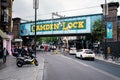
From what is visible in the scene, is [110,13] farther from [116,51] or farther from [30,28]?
[30,28]

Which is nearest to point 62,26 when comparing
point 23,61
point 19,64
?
point 23,61

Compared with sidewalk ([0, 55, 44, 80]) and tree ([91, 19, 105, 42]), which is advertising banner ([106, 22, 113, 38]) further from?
sidewalk ([0, 55, 44, 80])

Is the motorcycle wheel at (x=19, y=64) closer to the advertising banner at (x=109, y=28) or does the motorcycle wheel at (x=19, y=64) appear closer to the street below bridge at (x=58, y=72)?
the street below bridge at (x=58, y=72)

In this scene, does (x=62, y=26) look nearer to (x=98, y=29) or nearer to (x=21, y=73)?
(x=98, y=29)

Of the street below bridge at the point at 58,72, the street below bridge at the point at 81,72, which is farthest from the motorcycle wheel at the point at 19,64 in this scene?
the street below bridge at the point at 81,72

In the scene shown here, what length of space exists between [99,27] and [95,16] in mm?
3178

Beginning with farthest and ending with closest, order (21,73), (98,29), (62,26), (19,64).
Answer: (62,26) < (98,29) < (19,64) < (21,73)

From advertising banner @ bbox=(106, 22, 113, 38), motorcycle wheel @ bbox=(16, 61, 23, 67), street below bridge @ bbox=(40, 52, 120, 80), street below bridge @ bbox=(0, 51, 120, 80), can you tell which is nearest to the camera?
street below bridge @ bbox=(0, 51, 120, 80)

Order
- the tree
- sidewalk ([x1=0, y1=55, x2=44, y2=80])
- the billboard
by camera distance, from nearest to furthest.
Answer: sidewalk ([x1=0, y1=55, x2=44, y2=80]) → the tree → the billboard

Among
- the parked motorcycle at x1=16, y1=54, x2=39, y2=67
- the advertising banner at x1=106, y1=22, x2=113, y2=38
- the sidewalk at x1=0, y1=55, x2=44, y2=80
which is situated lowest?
the sidewalk at x1=0, y1=55, x2=44, y2=80

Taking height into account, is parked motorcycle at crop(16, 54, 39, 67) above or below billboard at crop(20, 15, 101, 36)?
below

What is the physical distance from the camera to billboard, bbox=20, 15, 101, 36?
53.8 metres

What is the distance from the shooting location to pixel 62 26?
2346 inches

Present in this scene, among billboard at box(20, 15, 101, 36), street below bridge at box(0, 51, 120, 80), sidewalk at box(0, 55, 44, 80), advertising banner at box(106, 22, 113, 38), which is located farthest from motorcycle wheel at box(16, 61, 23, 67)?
billboard at box(20, 15, 101, 36)
